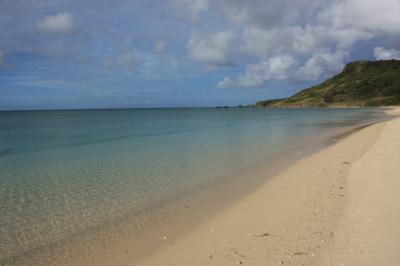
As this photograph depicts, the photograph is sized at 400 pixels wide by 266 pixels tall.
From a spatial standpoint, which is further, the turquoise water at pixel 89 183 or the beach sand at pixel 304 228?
the turquoise water at pixel 89 183

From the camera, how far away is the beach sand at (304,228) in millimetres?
6695

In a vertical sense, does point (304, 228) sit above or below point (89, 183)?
above

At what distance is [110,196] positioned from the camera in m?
12.1

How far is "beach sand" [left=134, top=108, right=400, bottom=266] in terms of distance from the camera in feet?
22.0

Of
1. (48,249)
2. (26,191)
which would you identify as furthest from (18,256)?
(26,191)

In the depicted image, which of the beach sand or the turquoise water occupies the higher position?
the beach sand

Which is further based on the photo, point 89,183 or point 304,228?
point 89,183

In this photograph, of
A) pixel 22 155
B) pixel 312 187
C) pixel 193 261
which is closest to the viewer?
pixel 193 261

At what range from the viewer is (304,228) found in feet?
26.7

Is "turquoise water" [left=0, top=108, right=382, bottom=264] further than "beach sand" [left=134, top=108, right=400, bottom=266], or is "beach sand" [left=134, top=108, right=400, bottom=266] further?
"turquoise water" [left=0, top=108, right=382, bottom=264]

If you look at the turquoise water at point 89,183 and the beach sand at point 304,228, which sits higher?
the beach sand at point 304,228

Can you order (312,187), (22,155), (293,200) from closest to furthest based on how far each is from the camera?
(293,200), (312,187), (22,155)

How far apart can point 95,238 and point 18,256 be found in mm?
1662

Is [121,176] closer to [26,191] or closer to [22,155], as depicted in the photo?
[26,191]
